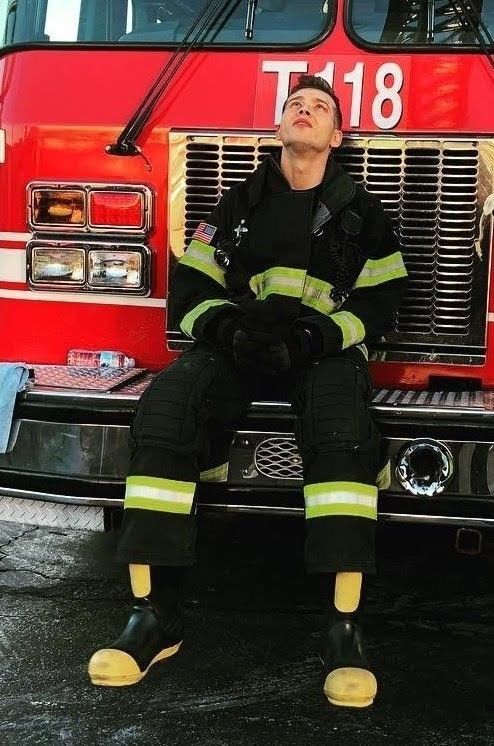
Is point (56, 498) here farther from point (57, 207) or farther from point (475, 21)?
point (475, 21)

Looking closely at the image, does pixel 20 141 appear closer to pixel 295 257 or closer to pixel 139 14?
pixel 139 14

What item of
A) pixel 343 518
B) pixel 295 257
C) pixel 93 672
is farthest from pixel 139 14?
pixel 93 672

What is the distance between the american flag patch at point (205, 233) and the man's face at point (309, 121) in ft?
1.23

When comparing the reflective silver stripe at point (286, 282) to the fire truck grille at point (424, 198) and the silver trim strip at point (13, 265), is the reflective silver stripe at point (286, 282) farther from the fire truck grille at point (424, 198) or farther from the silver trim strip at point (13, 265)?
the silver trim strip at point (13, 265)

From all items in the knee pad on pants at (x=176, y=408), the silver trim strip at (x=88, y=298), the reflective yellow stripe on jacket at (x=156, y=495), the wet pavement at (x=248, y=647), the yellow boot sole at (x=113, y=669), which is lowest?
the wet pavement at (x=248, y=647)

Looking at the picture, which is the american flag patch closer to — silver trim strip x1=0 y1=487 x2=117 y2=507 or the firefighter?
the firefighter

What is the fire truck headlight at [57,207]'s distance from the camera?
12.6 ft

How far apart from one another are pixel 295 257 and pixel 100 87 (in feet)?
3.42

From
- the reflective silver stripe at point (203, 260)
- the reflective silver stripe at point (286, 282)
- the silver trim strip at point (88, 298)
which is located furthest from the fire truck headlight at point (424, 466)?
the silver trim strip at point (88, 298)

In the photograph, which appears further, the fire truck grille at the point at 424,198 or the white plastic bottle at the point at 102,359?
the white plastic bottle at the point at 102,359

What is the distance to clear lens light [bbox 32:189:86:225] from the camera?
383cm

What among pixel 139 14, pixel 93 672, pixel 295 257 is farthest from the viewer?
pixel 139 14

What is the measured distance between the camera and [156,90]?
376 centimetres

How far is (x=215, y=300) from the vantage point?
343cm
